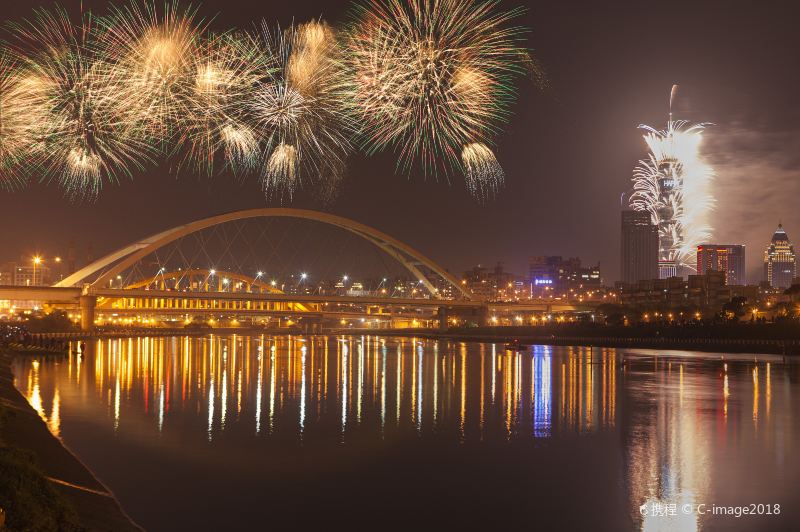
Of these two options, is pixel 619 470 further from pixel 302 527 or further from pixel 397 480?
pixel 302 527

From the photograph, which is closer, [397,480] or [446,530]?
[446,530]

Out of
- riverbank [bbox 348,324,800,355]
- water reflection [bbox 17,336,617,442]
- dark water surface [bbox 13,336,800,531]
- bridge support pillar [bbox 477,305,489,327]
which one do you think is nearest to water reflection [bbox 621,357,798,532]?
dark water surface [bbox 13,336,800,531]

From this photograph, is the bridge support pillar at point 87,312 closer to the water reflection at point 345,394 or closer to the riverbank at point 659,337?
the water reflection at point 345,394

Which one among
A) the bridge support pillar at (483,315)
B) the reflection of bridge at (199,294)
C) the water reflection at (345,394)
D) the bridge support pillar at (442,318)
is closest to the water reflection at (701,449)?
the water reflection at (345,394)

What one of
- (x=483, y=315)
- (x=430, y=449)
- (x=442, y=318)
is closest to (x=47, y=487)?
(x=430, y=449)

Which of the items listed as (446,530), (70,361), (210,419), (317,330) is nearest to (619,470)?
(446,530)

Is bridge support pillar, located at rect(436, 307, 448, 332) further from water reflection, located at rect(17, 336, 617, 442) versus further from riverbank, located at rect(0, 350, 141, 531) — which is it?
riverbank, located at rect(0, 350, 141, 531)

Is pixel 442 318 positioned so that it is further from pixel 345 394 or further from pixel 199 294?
pixel 345 394
